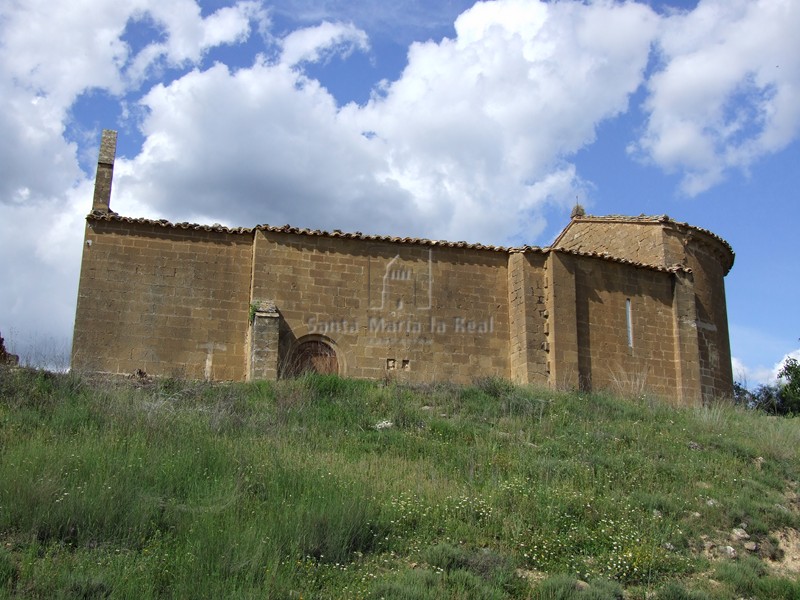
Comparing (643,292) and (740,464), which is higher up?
(643,292)

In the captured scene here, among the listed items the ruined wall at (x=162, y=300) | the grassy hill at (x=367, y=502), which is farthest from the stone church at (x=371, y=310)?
the grassy hill at (x=367, y=502)

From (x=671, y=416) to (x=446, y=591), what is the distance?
10417 mm

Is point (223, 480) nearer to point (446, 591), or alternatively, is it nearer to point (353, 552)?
point (353, 552)

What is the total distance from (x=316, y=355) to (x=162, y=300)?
3.83 metres

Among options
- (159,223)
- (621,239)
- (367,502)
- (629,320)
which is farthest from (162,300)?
(621,239)

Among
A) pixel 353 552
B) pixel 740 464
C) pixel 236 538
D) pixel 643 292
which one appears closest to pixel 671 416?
pixel 740 464

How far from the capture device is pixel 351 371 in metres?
20.7

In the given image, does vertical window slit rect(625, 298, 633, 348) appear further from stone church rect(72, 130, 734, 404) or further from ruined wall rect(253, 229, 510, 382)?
ruined wall rect(253, 229, 510, 382)

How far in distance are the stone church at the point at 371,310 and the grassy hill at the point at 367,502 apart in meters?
3.90

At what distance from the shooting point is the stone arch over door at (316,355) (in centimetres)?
2055

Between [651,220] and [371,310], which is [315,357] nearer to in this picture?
[371,310]

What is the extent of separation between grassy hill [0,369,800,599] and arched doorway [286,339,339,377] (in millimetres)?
4235

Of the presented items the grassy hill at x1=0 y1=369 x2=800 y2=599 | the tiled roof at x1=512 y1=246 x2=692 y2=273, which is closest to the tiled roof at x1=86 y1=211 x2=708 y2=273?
the tiled roof at x1=512 y1=246 x2=692 y2=273

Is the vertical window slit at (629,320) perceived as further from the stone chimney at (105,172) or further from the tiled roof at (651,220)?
the stone chimney at (105,172)
